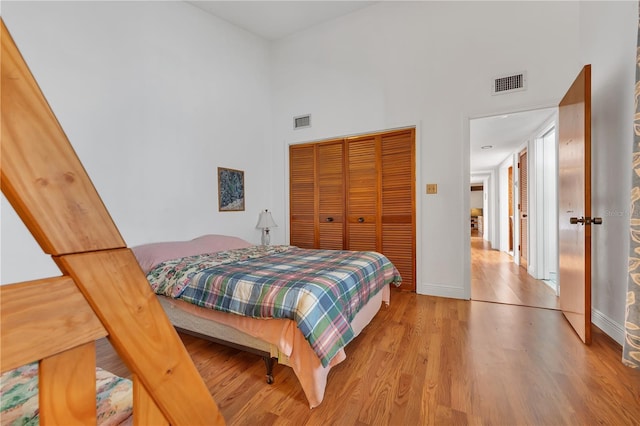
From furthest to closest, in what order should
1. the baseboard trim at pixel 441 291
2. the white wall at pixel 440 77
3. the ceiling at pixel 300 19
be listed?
1. the ceiling at pixel 300 19
2. the baseboard trim at pixel 441 291
3. the white wall at pixel 440 77

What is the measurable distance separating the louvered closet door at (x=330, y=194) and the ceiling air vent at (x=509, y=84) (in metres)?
1.89

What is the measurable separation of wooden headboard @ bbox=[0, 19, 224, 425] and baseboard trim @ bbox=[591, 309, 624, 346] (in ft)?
9.66

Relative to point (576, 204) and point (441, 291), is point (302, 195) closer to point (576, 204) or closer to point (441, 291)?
point (441, 291)

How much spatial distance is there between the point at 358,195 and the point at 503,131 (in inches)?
91.2

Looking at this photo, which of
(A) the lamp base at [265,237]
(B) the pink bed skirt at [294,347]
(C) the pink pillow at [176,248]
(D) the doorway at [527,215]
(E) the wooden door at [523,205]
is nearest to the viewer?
(B) the pink bed skirt at [294,347]

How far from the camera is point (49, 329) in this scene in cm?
37

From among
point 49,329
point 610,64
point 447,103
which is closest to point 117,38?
point 49,329

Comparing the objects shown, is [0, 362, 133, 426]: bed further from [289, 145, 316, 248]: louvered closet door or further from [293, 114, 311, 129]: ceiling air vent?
[293, 114, 311, 129]: ceiling air vent

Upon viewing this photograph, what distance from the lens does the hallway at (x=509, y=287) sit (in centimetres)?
302

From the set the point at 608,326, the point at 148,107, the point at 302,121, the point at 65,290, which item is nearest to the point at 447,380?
the point at 608,326

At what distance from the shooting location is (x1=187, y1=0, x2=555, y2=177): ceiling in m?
3.47

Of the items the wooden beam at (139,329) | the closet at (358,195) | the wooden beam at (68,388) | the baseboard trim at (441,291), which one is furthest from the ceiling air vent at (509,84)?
the wooden beam at (68,388)

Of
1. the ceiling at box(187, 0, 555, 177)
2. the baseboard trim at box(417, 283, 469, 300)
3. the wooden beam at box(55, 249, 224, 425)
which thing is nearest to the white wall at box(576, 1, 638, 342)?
the ceiling at box(187, 0, 555, 177)

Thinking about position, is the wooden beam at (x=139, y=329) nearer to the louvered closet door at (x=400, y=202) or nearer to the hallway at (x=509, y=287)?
the louvered closet door at (x=400, y=202)
